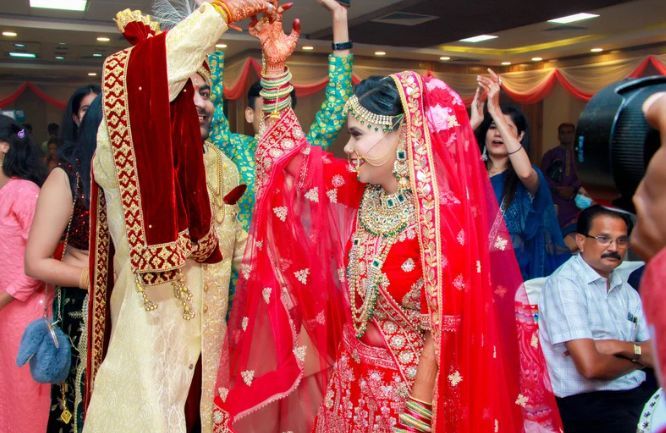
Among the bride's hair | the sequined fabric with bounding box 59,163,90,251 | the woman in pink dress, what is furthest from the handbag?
the bride's hair

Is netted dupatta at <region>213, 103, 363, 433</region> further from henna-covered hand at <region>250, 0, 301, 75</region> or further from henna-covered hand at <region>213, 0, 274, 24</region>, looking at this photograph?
henna-covered hand at <region>213, 0, 274, 24</region>

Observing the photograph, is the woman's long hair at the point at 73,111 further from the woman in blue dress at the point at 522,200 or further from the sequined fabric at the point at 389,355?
the woman in blue dress at the point at 522,200

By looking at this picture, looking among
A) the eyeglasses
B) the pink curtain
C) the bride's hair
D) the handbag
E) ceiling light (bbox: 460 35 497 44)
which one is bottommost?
the handbag

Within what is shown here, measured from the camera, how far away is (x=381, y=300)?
72.1 inches

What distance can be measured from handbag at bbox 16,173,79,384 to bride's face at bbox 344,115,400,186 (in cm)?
101

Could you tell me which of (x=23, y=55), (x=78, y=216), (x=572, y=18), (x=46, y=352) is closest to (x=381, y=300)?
(x=78, y=216)

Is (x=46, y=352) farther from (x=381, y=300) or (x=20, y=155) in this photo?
(x=381, y=300)

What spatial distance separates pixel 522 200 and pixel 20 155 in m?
2.17

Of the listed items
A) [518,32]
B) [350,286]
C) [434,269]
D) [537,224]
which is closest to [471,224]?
[434,269]

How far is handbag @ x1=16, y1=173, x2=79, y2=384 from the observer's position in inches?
88.7

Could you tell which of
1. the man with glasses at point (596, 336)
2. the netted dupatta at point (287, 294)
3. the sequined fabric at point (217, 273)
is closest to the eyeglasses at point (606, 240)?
the man with glasses at point (596, 336)

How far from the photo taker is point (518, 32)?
32.7 ft

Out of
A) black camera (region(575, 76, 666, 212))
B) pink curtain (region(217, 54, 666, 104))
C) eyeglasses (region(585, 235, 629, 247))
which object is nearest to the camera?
black camera (region(575, 76, 666, 212))

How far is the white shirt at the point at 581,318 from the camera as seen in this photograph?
2584 mm
